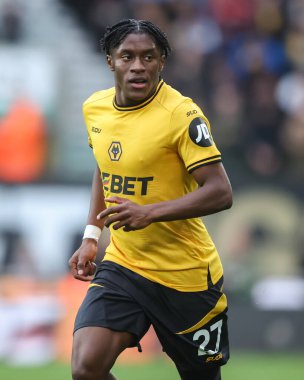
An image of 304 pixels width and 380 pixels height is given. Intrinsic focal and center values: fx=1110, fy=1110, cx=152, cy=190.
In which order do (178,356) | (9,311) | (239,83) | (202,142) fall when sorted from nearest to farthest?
(202,142), (178,356), (9,311), (239,83)

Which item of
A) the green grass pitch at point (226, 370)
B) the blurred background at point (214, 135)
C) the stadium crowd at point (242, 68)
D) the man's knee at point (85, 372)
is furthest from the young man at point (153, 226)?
the stadium crowd at point (242, 68)

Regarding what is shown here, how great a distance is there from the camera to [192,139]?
236 inches

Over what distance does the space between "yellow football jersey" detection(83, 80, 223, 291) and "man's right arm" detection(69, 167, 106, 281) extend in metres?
0.12

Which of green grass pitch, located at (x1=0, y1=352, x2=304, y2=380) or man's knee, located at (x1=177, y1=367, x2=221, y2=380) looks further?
green grass pitch, located at (x1=0, y1=352, x2=304, y2=380)

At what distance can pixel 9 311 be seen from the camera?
12.0 m

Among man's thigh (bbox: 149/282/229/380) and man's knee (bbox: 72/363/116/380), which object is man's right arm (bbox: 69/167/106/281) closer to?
man's thigh (bbox: 149/282/229/380)

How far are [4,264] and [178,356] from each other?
6.47 m

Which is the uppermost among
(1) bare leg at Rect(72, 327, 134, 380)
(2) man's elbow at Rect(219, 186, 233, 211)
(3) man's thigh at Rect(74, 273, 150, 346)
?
(2) man's elbow at Rect(219, 186, 233, 211)

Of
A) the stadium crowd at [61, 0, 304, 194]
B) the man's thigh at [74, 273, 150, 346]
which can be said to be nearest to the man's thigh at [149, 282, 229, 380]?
the man's thigh at [74, 273, 150, 346]

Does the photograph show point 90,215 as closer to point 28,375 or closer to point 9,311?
point 28,375

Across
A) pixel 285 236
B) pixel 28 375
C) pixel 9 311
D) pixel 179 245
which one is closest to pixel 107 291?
pixel 179 245

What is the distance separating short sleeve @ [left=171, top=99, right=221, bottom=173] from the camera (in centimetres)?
598

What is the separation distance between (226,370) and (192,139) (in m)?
5.63

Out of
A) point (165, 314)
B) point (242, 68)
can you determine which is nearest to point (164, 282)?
point (165, 314)
